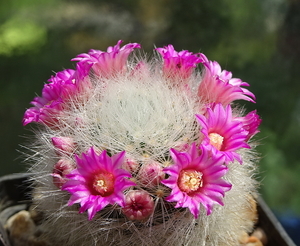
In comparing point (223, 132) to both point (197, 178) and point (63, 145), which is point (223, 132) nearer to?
point (197, 178)

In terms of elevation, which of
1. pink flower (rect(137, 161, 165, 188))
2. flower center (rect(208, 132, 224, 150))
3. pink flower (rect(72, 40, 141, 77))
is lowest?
pink flower (rect(137, 161, 165, 188))

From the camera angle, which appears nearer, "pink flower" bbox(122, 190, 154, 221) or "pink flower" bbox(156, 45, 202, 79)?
"pink flower" bbox(122, 190, 154, 221)

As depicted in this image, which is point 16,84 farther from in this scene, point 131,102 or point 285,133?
point 285,133

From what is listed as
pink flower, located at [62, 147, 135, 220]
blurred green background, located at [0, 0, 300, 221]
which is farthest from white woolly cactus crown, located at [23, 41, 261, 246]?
blurred green background, located at [0, 0, 300, 221]

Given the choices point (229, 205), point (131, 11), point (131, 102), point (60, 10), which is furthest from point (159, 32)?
point (229, 205)

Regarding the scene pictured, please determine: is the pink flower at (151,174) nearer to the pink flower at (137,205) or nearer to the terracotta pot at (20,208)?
the pink flower at (137,205)

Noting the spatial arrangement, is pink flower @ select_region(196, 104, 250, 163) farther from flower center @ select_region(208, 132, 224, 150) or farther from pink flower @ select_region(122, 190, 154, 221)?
pink flower @ select_region(122, 190, 154, 221)

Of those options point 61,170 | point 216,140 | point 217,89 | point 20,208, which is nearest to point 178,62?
point 217,89
